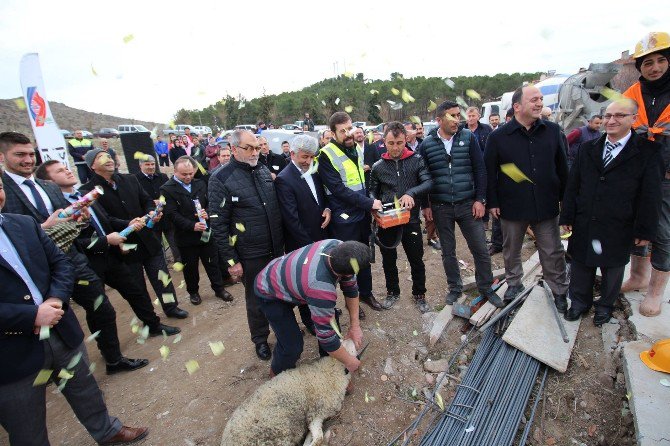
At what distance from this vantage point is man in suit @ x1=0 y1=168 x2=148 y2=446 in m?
2.07

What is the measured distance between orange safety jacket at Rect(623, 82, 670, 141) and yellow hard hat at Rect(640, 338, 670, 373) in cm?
177

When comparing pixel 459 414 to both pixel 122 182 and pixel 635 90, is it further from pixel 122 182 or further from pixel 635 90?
pixel 122 182

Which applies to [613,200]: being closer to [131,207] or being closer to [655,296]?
[655,296]

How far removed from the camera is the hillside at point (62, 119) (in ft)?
103

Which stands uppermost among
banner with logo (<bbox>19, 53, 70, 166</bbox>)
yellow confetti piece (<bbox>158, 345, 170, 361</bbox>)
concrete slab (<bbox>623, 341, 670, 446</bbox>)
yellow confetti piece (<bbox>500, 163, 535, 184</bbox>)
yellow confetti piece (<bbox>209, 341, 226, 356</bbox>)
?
banner with logo (<bbox>19, 53, 70, 166</bbox>)

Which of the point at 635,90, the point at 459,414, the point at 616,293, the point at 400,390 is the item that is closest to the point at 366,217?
the point at 400,390

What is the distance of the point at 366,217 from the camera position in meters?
3.90

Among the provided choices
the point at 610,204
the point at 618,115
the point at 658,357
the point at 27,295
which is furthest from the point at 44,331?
the point at 618,115

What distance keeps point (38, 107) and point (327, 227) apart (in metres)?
7.66

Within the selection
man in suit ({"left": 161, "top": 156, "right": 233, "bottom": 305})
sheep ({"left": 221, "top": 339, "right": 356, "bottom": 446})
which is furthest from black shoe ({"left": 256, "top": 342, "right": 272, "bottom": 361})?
man in suit ({"left": 161, "top": 156, "right": 233, "bottom": 305})

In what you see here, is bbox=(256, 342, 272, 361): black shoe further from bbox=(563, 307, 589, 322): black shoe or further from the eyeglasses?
the eyeglasses

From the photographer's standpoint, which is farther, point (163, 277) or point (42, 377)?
point (163, 277)

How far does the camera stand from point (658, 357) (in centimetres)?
257

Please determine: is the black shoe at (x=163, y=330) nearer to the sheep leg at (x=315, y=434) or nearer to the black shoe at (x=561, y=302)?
the sheep leg at (x=315, y=434)
